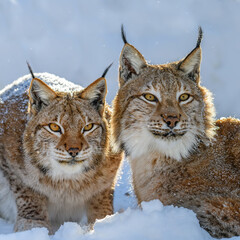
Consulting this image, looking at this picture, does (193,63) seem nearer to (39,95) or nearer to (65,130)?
(65,130)

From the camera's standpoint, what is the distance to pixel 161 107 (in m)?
3.84

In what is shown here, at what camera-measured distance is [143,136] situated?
13.0 ft

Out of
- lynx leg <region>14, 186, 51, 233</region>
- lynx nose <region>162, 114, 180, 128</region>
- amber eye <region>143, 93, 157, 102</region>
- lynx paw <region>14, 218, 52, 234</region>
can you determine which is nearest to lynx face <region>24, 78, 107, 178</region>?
lynx leg <region>14, 186, 51, 233</region>

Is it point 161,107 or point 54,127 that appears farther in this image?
point 54,127

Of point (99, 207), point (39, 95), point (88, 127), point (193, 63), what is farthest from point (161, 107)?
point (99, 207)

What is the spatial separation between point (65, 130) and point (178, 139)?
1.17 m

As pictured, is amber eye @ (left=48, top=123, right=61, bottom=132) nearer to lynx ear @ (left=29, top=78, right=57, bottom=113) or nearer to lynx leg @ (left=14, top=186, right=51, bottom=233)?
lynx ear @ (left=29, top=78, right=57, bottom=113)

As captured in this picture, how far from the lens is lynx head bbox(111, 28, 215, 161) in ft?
12.5

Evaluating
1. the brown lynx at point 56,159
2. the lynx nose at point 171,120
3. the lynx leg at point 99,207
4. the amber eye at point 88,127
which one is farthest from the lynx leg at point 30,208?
the lynx nose at point 171,120

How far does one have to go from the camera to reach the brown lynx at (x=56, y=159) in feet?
13.6

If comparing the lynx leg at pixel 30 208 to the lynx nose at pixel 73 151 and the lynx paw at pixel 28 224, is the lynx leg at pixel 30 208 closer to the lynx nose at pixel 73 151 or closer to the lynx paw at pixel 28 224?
the lynx paw at pixel 28 224

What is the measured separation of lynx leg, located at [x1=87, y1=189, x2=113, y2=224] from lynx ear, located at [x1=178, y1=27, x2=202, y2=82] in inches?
69.9

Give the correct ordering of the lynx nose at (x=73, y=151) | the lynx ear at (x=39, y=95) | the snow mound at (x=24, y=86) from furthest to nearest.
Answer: the snow mound at (x=24, y=86) → the lynx ear at (x=39, y=95) → the lynx nose at (x=73, y=151)

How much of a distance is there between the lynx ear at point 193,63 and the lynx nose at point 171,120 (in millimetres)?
781
